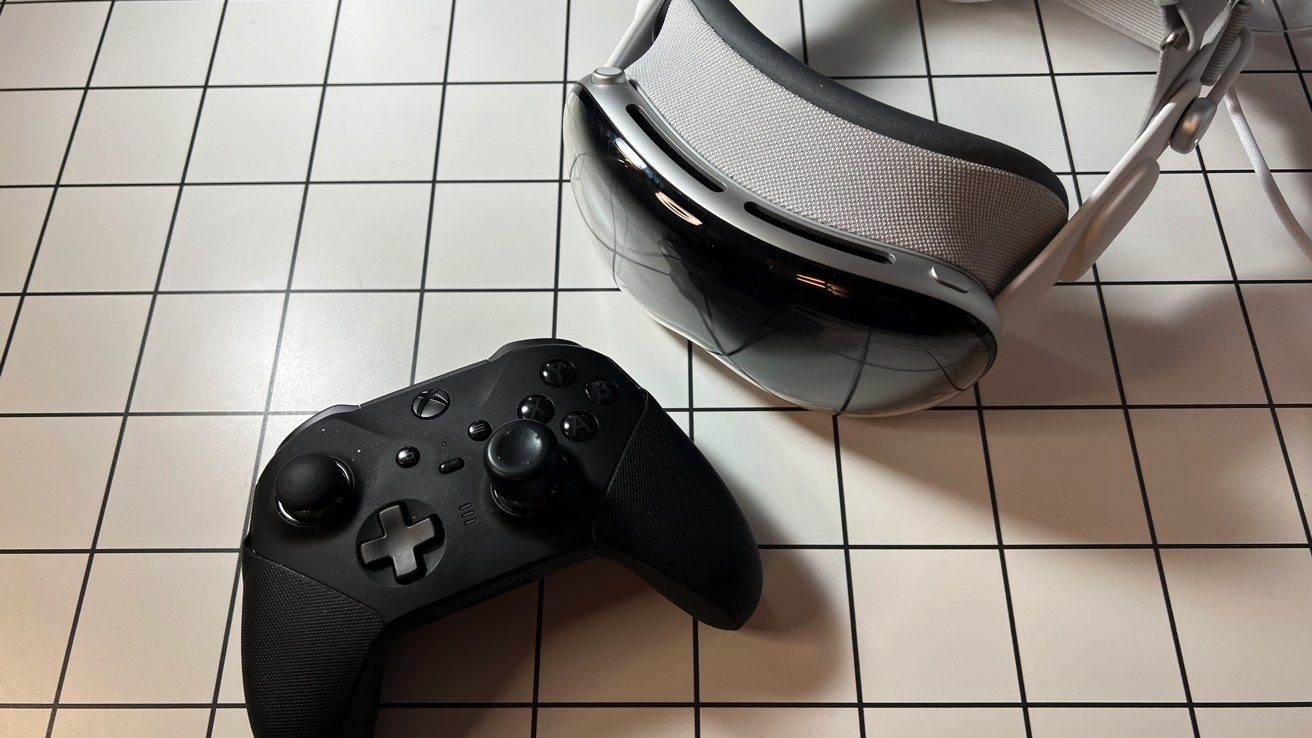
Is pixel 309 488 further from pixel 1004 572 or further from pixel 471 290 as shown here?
pixel 1004 572

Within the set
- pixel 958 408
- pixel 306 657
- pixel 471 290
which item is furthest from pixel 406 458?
pixel 958 408

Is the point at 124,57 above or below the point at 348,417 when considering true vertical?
above

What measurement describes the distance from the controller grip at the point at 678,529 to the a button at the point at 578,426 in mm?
37

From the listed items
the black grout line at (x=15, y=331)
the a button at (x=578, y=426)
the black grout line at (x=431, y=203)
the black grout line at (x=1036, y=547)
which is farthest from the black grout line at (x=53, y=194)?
the a button at (x=578, y=426)

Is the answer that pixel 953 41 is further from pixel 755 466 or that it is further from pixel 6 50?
pixel 6 50

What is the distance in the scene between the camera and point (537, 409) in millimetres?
796

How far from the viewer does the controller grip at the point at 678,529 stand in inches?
30.3

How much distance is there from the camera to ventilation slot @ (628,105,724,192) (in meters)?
0.76

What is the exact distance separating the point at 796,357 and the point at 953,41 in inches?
23.5

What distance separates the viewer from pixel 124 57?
3.88 feet

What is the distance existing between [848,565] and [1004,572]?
6.1 inches

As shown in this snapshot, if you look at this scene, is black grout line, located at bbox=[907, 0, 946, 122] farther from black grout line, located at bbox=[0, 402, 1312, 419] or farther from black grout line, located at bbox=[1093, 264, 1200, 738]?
black grout line, located at bbox=[0, 402, 1312, 419]

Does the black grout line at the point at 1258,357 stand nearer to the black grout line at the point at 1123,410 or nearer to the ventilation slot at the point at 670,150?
the black grout line at the point at 1123,410

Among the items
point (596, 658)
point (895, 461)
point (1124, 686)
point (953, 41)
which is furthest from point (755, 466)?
point (953, 41)
